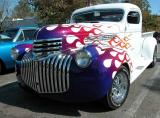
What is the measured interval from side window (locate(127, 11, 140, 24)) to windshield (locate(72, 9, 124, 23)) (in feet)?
0.88

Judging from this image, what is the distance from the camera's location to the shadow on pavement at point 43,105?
5891 millimetres

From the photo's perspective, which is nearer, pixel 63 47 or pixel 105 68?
pixel 105 68

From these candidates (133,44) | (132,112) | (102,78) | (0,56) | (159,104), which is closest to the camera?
(102,78)

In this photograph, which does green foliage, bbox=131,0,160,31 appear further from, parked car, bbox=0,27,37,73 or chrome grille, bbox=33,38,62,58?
chrome grille, bbox=33,38,62,58

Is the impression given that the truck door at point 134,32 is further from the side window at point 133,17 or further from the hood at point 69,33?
the hood at point 69,33

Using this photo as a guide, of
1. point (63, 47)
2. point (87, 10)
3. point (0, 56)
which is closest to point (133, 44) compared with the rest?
point (87, 10)

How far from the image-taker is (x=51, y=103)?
638cm

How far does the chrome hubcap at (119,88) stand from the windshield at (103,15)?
1679 mm

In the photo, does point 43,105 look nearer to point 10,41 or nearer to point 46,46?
point 46,46

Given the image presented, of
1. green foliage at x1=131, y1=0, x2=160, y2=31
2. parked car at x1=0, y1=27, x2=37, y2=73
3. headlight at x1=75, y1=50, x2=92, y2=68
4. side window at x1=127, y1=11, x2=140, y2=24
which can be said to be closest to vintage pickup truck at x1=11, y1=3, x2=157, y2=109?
headlight at x1=75, y1=50, x2=92, y2=68

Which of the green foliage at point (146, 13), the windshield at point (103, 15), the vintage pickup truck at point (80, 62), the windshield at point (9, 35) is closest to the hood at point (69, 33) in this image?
the vintage pickup truck at point (80, 62)

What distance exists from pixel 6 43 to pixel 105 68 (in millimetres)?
5302

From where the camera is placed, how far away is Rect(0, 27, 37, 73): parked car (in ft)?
32.0

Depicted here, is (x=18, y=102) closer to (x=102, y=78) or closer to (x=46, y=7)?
(x=102, y=78)
